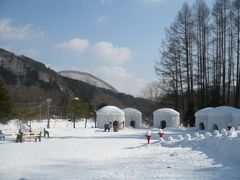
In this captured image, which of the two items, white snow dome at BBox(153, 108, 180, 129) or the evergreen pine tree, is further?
white snow dome at BBox(153, 108, 180, 129)

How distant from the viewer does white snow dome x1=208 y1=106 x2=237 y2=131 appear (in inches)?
1257

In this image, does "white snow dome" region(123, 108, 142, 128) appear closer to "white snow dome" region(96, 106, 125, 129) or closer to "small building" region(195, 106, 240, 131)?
"white snow dome" region(96, 106, 125, 129)

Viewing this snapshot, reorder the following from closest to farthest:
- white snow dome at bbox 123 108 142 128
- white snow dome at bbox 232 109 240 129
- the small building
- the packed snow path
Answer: the packed snow path
white snow dome at bbox 232 109 240 129
the small building
white snow dome at bbox 123 108 142 128

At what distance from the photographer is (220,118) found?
32.2 meters

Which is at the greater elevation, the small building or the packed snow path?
the small building

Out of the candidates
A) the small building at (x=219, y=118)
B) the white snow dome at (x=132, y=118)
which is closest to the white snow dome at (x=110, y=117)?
the white snow dome at (x=132, y=118)

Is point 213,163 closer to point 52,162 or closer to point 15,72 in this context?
point 52,162

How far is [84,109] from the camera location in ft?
141

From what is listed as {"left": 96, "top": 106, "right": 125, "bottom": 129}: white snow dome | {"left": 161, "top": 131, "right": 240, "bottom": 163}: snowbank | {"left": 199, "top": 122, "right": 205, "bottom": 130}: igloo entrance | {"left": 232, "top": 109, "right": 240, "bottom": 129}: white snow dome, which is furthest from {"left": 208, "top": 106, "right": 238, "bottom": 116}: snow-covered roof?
{"left": 161, "top": 131, "right": 240, "bottom": 163}: snowbank

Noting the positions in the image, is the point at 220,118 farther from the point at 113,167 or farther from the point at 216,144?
the point at 113,167

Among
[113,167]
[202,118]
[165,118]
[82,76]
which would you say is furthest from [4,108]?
[82,76]

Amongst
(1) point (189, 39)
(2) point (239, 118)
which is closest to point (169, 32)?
(1) point (189, 39)

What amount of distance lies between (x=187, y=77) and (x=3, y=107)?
2186 cm

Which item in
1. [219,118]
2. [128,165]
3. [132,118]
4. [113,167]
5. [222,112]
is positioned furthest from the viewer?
[132,118]
